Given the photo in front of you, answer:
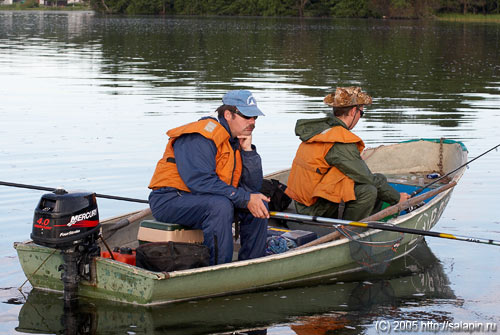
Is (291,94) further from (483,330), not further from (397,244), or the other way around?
(483,330)

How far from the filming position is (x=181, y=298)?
6.14 m

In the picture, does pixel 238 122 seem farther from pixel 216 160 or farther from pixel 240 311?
pixel 240 311

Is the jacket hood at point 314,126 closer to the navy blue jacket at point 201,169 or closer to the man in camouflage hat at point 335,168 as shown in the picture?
the man in camouflage hat at point 335,168

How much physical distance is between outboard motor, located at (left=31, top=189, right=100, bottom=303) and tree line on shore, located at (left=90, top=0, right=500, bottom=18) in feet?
232

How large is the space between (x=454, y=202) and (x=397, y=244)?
2492 millimetres

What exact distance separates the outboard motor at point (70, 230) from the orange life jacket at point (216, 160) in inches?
22.2

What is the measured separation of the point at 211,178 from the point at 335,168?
1.44 m

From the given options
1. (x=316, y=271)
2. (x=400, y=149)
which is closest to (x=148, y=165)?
(x=400, y=149)

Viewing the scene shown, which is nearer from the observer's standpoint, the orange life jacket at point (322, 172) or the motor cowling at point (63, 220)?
the motor cowling at point (63, 220)

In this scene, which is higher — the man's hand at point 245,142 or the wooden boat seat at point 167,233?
the man's hand at point 245,142

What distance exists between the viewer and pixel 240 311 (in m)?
6.19

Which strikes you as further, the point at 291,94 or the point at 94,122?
the point at 291,94

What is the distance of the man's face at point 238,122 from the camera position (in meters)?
6.27

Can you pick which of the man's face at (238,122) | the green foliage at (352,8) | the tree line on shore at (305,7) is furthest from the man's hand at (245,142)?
the green foliage at (352,8)
